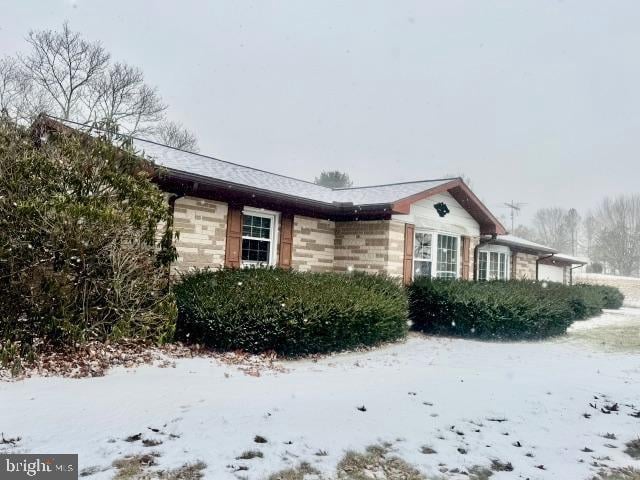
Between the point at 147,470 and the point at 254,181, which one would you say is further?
the point at 254,181

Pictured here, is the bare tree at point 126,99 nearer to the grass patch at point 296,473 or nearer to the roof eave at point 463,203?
the roof eave at point 463,203

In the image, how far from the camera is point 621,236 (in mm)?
48469

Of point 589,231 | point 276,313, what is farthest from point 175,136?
point 589,231

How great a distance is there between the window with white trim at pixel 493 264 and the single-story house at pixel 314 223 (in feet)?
6.61

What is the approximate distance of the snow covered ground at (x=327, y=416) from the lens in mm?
3375

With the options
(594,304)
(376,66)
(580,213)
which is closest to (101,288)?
(594,304)

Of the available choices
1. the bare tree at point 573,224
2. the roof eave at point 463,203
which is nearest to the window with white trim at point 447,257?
the roof eave at point 463,203

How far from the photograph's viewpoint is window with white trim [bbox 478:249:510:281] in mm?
16906

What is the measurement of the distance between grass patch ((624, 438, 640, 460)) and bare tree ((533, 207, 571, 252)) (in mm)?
68735

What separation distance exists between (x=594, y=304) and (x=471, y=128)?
168ft

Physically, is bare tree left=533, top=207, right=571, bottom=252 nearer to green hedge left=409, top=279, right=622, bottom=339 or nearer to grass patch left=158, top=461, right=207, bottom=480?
green hedge left=409, top=279, right=622, bottom=339

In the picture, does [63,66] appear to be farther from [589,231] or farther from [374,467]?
[589,231]

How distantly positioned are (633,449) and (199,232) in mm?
7606

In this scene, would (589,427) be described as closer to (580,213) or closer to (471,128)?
(471,128)
